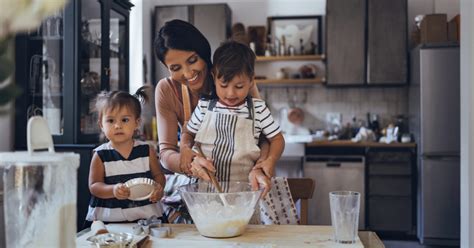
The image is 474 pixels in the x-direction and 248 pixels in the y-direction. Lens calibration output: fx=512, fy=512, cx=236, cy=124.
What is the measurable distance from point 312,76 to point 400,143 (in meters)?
1.13

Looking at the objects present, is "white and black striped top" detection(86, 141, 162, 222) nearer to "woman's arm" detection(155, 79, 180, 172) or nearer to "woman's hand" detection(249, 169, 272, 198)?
"woman's arm" detection(155, 79, 180, 172)

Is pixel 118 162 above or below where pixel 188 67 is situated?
below

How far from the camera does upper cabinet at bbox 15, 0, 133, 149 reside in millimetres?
3092

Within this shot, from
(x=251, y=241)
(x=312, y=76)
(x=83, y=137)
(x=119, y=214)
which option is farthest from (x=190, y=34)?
(x=312, y=76)

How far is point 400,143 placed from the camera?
180 inches

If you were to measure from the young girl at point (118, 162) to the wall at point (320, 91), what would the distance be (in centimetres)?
351

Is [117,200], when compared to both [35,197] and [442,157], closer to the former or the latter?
[35,197]

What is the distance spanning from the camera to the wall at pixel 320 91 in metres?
5.14

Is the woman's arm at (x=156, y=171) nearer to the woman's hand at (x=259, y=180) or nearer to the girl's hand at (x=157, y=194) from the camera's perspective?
the girl's hand at (x=157, y=194)

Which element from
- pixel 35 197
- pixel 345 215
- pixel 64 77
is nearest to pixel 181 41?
pixel 345 215

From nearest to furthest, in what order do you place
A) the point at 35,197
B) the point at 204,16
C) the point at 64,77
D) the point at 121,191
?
the point at 35,197
the point at 121,191
the point at 64,77
the point at 204,16

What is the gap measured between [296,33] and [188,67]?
3.72m

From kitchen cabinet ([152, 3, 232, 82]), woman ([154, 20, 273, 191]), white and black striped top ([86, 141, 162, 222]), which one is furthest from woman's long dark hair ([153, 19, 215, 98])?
kitchen cabinet ([152, 3, 232, 82])

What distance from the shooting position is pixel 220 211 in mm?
1375
